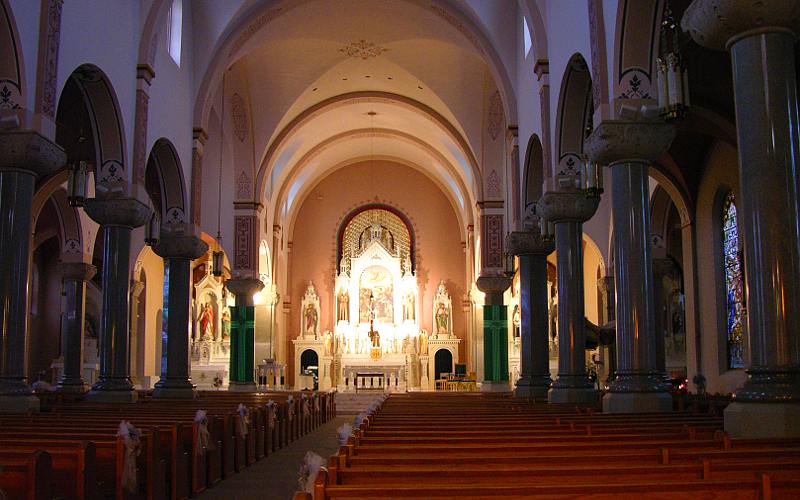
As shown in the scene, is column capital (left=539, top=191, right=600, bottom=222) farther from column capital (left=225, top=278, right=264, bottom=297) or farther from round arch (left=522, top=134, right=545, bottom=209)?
column capital (left=225, top=278, right=264, bottom=297)

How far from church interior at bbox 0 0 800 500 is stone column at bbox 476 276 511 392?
87 mm

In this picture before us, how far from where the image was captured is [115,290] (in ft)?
47.0

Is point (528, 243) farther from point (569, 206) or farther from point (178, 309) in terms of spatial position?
point (178, 309)

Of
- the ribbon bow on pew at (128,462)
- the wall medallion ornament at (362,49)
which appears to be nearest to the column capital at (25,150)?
the ribbon bow on pew at (128,462)

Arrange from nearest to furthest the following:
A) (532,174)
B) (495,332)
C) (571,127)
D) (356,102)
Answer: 1. (571,127)
2. (532,174)
3. (495,332)
4. (356,102)

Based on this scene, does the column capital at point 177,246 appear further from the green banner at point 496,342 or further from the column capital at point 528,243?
the green banner at point 496,342

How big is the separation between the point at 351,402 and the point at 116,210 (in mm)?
13392

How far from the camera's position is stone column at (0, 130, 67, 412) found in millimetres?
10211

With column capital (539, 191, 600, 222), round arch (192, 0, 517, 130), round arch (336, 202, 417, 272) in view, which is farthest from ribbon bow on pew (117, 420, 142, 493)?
round arch (336, 202, 417, 272)

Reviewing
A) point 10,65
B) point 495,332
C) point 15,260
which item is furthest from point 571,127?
point 495,332

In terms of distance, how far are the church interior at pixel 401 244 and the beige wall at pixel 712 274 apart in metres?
0.06

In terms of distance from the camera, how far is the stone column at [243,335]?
2416 centimetres

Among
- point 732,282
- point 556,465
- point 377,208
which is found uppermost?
point 377,208

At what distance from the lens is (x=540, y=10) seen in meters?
14.4
